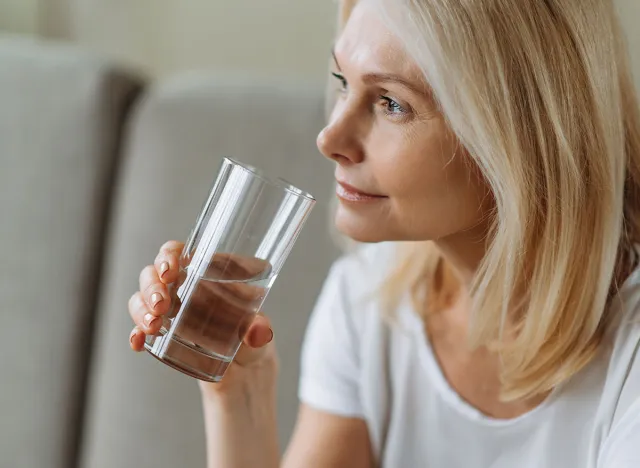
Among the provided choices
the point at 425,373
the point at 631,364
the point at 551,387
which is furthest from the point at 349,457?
the point at 631,364

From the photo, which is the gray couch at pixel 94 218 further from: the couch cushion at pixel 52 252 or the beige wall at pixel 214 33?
the beige wall at pixel 214 33

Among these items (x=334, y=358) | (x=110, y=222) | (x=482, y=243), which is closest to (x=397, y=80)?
(x=482, y=243)

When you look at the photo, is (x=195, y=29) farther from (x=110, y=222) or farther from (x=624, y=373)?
(x=624, y=373)

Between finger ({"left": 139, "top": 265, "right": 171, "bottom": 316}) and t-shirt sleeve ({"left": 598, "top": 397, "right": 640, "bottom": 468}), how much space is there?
1.62 ft

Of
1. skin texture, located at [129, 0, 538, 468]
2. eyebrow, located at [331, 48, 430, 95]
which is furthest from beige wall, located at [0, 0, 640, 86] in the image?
eyebrow, located at [331, 48, 430, 95]

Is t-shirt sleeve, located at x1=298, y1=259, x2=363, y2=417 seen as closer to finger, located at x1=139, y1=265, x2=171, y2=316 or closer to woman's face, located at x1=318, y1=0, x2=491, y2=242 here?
woman's face, located at x1=318, y1=0, x2=491, y2=242

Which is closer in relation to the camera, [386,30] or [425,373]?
[386,30]

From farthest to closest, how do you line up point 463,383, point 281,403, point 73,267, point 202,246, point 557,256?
point 73,267 < point 281,403 < point 463,383 < point 557,256 < point 202,246

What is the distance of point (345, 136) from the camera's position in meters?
0.87

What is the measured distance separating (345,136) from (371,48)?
100mm

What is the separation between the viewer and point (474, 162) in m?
0.87

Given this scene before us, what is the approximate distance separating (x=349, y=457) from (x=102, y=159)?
2.30 feet

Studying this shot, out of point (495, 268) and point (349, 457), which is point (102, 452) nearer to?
point (349, 457)

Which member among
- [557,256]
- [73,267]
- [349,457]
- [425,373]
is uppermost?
[557,256]
